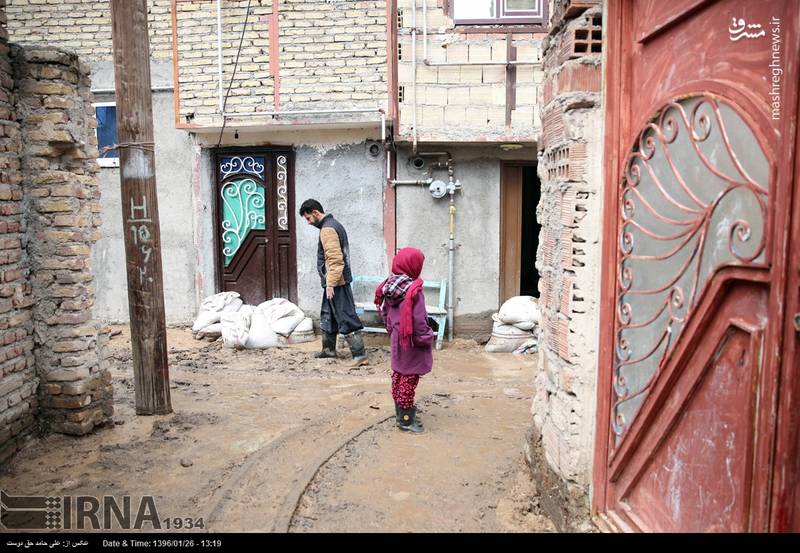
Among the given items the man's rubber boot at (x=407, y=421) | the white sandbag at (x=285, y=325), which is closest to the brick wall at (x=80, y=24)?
the white sandbag at (x=285, y=325)

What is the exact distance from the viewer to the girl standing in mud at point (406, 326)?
14.5ft

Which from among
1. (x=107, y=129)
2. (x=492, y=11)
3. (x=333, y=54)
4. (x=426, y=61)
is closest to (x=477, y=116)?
(x=426, y=61)

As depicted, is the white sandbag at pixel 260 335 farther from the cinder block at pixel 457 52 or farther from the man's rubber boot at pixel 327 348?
the cinder block at pixel 457 52

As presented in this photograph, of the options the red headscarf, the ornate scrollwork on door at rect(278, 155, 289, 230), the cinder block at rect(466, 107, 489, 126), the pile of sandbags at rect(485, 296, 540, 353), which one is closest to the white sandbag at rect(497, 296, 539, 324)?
the pile of sandbags at rect(485, 296, 540, 353)

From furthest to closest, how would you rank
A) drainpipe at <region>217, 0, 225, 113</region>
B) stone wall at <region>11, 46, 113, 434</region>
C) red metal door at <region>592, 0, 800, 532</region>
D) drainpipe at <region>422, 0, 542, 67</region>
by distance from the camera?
drainpipe at <region>217, 0, 225, 113</region> < drainpipe at <region>422, 0, 542, 67</region> < stone wall at <region>11, 46, 113, 434</region> < red metal door at <region>592, 0, 800, 532</region>

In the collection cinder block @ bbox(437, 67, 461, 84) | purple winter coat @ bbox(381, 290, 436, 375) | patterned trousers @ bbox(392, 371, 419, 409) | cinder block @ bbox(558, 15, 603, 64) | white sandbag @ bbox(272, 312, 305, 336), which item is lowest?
white sandbag @ bbox(272, 312, 305, 336)

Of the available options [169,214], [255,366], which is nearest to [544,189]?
[255,366]

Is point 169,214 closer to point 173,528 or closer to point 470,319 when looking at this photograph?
point 470,319

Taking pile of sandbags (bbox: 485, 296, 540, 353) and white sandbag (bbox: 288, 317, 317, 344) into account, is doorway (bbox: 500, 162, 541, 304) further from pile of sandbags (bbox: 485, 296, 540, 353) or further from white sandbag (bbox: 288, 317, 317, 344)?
white sandbag (bbox: 288, 317, 317, 344)

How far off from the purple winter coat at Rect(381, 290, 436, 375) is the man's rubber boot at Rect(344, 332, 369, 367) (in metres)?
2.53

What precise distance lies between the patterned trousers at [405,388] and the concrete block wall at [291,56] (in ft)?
14.5

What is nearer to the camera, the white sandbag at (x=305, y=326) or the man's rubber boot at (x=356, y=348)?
the man's rubber boot at (x=356, y=348)

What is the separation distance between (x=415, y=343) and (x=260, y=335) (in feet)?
12.9

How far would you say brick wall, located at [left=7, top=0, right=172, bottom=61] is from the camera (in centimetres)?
866
